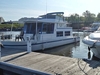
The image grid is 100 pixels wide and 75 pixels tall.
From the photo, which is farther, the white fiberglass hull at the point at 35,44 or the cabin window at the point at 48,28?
the cabin window at the point at 48,28

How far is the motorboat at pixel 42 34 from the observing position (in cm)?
1078

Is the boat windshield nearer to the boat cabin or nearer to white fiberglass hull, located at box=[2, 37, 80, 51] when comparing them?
the boat cabin

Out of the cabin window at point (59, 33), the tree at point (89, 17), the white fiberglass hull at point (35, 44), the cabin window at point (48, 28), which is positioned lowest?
the white fiberglass hull at point (35, 44)

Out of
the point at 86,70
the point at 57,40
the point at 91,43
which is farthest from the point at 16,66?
the point at 57,40

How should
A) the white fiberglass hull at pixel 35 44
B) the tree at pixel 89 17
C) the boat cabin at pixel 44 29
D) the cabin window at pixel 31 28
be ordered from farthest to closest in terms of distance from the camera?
the tree at pixel 89 17, the cabin window at pixel 31 28, the boat cabin at pixel 44 29, the white fiberglass hull at pixel 35 44

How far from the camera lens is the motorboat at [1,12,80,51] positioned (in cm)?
1078

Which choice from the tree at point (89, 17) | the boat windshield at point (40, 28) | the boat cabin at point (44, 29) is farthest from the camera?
the tree at point (89, 17)

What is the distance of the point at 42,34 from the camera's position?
12156 millimetres

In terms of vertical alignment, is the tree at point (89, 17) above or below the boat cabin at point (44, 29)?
above

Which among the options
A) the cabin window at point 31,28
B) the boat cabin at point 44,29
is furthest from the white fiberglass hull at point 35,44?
the cabin window at point 31,28

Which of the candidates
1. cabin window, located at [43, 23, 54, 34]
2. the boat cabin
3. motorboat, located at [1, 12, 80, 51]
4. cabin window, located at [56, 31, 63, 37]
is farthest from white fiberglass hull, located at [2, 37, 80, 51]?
cabin window, located at [43, 23, 54, 34]

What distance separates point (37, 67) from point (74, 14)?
77541 millimetres

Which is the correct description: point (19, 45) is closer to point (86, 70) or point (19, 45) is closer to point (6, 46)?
point (6, 46)

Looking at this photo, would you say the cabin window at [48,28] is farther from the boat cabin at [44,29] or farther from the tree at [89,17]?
the tree at [89,17]
